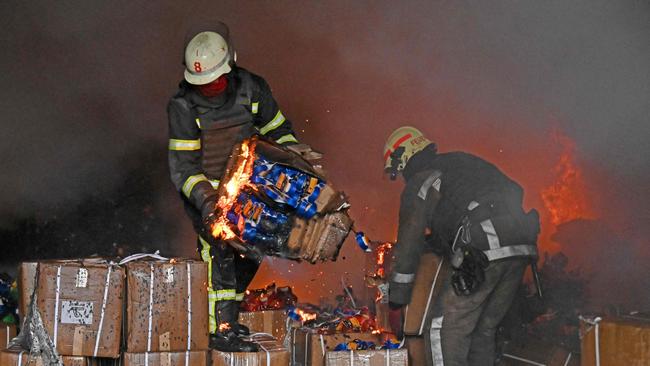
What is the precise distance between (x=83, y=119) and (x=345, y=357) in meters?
5.07

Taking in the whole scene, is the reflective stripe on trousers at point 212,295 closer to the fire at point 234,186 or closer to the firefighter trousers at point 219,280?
the firefighter trousers at point 219,280

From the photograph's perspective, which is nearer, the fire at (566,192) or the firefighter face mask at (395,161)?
the firefighter face mask at (395,161)

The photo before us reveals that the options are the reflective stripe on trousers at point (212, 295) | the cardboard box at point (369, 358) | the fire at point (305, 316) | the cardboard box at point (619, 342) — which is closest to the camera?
the cardboard box at point (619, 342)

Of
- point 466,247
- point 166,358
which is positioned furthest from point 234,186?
point 466,247

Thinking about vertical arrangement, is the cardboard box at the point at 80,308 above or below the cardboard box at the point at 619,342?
above

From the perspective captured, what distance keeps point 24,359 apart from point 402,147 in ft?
10.3

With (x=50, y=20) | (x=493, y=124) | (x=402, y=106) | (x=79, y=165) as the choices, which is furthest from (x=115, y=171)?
(x=493, y=124)

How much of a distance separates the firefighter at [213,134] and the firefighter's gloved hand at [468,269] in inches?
56.4

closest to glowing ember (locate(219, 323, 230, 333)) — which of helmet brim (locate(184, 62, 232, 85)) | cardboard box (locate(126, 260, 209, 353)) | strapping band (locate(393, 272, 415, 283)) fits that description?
cardboard box (locate(126, 260, 209, 353))

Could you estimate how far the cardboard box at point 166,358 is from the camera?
A: 5.42m

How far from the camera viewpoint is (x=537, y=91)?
10.0 metres

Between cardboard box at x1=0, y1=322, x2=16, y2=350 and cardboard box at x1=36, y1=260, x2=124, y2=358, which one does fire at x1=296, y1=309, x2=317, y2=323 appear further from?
cardboard box at x1=0, y1=322, x2=16, y2=350

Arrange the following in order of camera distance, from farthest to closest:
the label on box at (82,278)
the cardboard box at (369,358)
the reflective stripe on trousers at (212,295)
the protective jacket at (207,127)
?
the protective jacket at (207,127), the reflective stripe on trousers at (212,295), the cardboard box at (369,358), the label on box at (82,278)

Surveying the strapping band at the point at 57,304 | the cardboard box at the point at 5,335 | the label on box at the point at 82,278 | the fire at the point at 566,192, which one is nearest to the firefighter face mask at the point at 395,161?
the label on box at the point at 82,278
